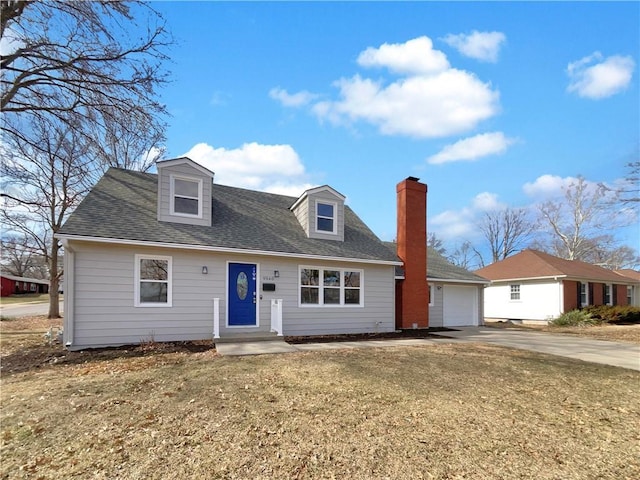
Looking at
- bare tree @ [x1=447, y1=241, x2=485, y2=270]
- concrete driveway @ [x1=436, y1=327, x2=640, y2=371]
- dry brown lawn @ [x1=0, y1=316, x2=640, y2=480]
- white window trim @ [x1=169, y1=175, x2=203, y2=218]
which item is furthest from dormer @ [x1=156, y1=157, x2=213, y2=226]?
bare tree @ [x1=447, y1=241, x2=485, y2=270]

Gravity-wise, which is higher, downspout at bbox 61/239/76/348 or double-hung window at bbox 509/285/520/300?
downspout at bbox 61/239/76/348

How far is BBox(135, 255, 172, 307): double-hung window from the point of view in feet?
30.7

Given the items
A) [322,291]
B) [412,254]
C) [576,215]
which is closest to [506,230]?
[576,215]

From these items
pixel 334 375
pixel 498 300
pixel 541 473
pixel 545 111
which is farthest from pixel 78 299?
pixel 498 300

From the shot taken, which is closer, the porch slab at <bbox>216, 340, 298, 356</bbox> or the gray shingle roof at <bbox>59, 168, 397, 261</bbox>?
the porch slab at <bbox>216, 340, 298, 356</bbox>

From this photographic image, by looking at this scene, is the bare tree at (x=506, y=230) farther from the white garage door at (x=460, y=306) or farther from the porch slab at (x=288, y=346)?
the porch slab at (x=288, y=346)

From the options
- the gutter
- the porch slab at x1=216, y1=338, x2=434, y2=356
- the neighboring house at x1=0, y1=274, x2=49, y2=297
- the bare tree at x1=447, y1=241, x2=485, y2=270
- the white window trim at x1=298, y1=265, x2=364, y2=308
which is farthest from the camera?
the bare tree at x1=447, y1=241, x2=485, y2=270

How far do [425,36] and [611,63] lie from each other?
719cm

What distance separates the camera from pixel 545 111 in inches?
519

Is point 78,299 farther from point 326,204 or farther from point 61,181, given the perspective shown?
point 61,181

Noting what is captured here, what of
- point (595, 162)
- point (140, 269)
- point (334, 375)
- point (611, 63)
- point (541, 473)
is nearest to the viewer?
point (541, 473)

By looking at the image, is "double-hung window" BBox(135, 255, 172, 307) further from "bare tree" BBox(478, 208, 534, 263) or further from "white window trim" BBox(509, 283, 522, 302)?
"bare tree" BBox(478, 208, 534, 263)

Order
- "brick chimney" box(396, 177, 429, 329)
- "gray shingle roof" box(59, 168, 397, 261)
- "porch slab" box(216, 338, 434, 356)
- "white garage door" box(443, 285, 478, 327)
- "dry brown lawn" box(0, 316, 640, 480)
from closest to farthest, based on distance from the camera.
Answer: "dry brown lawn" box(0, 316, 640, 480), "porch slab" box(216, 338, 434, 356), "gray shingle roof" box(59, 168, 397, 261), "brick chimney" box(396, 177, 429, 329), "white garage door" box(443, 285, 478, 327)

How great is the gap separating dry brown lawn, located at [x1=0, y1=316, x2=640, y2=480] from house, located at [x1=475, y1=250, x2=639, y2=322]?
15372 mm
